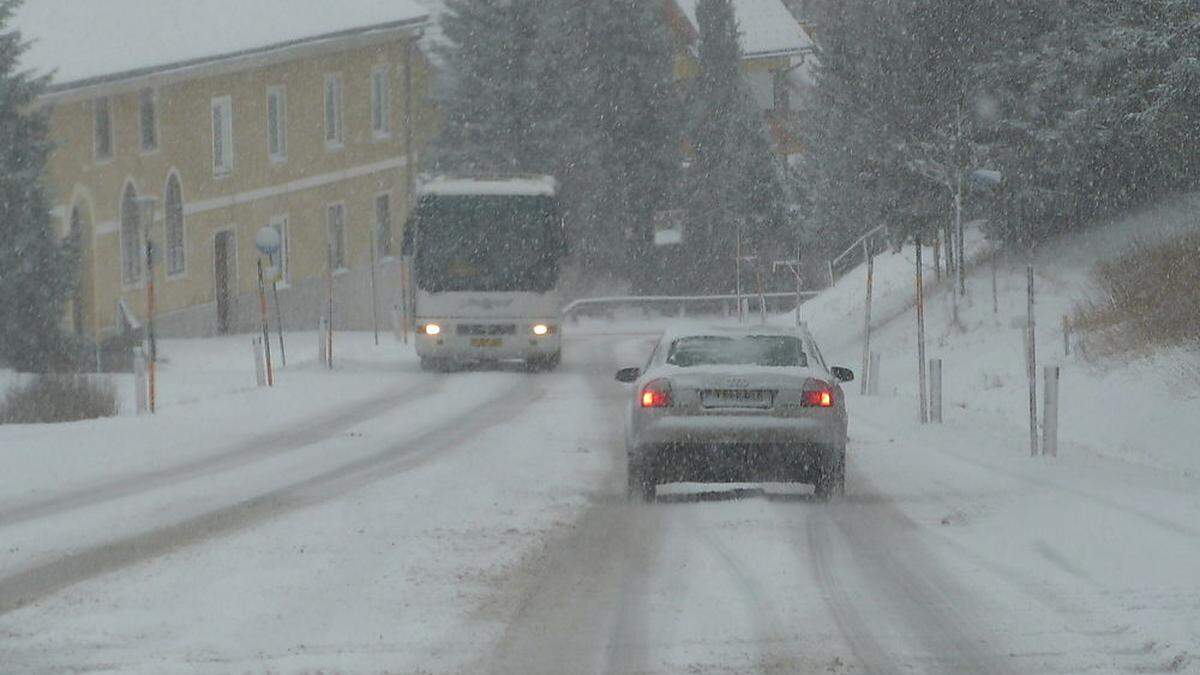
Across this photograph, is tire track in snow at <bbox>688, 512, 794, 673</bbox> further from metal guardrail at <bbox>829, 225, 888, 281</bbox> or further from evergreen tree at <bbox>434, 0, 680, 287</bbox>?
evergreen tree at <bbox>434, 0, 680, 287</bbox>

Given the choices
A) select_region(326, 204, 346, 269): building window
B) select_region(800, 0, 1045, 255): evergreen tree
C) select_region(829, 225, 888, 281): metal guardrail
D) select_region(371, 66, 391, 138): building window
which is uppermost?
select_region(371, 66, 391, 138): building window

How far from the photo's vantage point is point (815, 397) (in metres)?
15.6

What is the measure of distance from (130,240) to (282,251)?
9264 mm

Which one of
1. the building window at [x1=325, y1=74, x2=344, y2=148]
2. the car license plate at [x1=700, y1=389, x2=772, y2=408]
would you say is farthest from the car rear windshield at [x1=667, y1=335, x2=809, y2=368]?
the building window at [x1=325, y1=74, x2=344, y2=148]

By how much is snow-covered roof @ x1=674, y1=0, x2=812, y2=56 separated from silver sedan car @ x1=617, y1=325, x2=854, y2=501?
87.4 meters

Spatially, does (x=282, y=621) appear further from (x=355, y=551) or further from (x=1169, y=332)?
(x=1169, y=332)

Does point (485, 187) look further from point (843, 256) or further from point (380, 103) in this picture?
point (380, 103)

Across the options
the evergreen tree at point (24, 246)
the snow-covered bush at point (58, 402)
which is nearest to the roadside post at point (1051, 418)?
the snow-covered bush at point (58, 402)

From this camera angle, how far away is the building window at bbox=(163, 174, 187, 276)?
5088 cm

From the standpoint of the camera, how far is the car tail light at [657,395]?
616 inches

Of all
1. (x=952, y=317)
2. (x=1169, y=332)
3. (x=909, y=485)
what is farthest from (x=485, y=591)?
(x=952, y=317)

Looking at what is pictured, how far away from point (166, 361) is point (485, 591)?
32694 mm

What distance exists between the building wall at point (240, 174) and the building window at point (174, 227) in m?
0.20

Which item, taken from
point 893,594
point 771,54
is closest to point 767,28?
point 771,54
